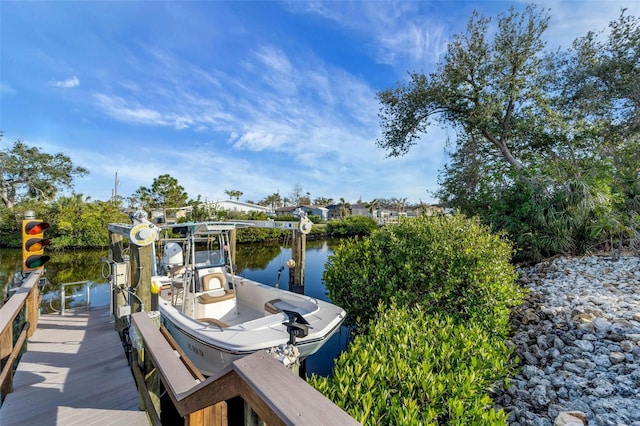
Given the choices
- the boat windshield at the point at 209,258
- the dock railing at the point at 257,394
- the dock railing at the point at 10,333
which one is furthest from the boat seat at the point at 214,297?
the dock railing at the point at 257,394

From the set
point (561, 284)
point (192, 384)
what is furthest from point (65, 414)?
point (561, 284)

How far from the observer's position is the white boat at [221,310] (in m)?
3.44

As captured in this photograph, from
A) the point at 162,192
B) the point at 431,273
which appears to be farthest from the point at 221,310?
the point at 162,192

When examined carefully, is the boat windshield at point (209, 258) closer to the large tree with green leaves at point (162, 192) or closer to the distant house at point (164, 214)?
the distant house at point (164, 214)

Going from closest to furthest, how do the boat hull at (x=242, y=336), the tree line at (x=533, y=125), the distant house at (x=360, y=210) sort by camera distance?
the boat hull at (x=242, y=336), the tree line at (x=533, y=125), the distant house at (x=360, y=210)

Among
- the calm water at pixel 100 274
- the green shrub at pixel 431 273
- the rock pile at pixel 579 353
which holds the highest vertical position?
the green shrub at pixel 431 273

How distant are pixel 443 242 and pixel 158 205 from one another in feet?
93.6

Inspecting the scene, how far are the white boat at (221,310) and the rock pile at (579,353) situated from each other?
2.19 meters

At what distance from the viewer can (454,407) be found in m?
1.75

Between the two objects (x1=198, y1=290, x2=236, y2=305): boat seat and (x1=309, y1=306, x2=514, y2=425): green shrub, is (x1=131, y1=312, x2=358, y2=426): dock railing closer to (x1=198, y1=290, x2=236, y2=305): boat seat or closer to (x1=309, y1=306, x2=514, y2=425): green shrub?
(x1=309, y1=306, x2=514, y2=425): green shrub

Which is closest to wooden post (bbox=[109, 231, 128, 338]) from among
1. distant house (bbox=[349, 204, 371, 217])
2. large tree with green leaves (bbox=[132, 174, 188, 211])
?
large tree with green leaves (bbox=[132, 174, 188, 211])

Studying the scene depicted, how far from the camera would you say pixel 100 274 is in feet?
43.5

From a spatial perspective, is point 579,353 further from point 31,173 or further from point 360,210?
point 360,210

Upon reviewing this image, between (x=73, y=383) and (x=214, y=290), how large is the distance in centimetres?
237
